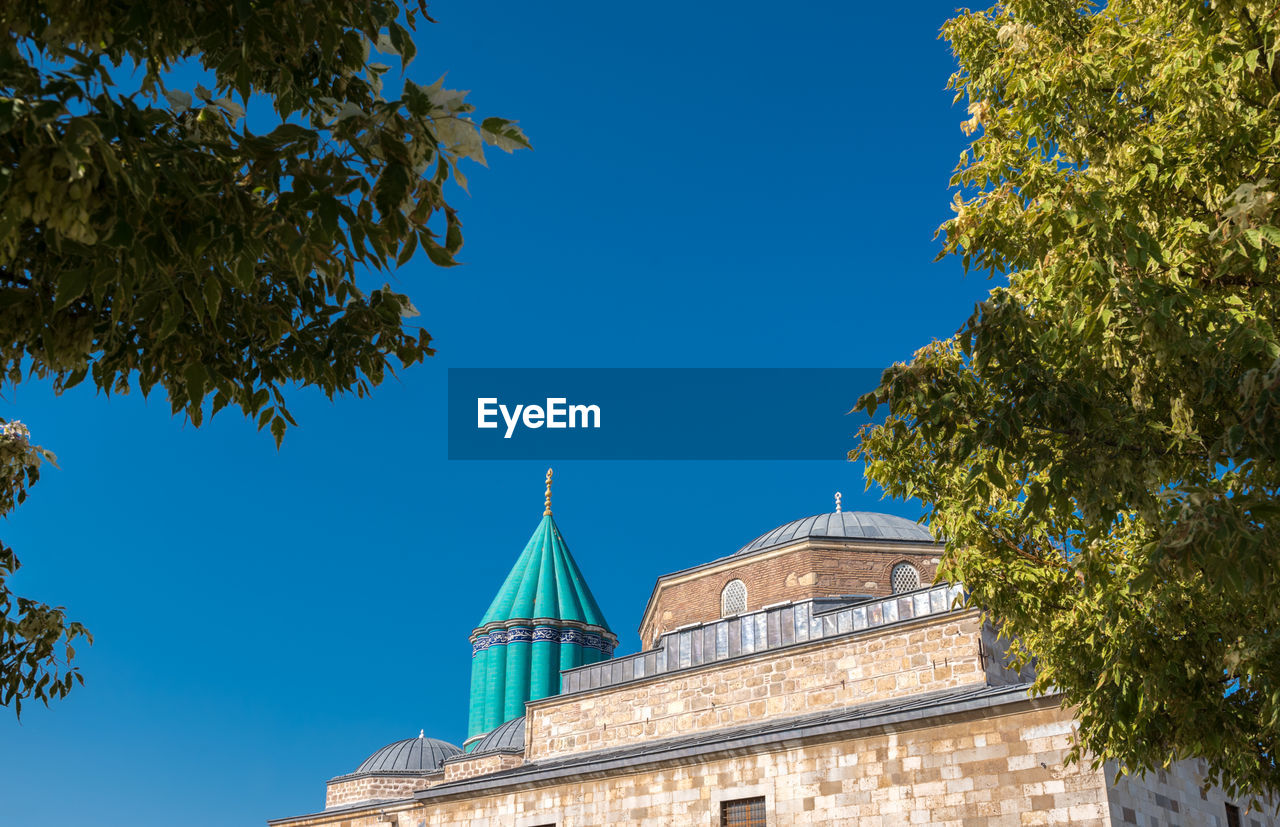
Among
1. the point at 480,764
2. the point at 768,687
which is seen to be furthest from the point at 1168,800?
the point at 480,764

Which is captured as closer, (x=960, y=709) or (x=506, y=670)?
(x=960, y=709)

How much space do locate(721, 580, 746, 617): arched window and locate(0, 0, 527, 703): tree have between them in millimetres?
20361

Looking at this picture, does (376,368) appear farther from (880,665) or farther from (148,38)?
(880,665)

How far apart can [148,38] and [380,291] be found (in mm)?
1238

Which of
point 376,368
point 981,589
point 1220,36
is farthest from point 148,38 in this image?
point 981,589

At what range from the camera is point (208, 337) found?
3.90 meters

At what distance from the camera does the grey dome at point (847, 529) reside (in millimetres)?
23516

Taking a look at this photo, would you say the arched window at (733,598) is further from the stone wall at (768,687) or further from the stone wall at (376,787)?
the stone wall at (376,787)

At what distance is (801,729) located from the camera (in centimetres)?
1441

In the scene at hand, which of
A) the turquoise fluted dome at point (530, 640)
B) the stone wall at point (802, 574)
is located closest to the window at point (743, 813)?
the stone wall at point (802, 574)

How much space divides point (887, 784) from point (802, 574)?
9183 mm

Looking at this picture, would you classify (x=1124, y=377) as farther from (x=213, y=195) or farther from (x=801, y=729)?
(x=801, y=729)

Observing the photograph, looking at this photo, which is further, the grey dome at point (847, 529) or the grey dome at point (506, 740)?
the grey dome at point (506, 740)

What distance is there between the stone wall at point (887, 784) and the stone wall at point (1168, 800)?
37 cm
